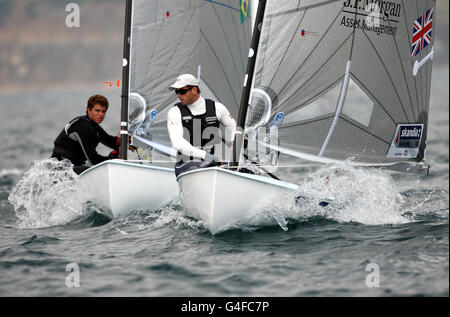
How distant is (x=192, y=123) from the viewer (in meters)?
5.31

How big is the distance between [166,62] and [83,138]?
4.91ft

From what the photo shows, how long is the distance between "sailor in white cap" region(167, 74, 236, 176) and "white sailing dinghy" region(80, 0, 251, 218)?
946 mm

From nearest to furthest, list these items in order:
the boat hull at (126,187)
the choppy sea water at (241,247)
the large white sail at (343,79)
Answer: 1. the choppy sea water at (241,247)
2. the large white sail at (343,79)
3. the boat hull at (126,187)

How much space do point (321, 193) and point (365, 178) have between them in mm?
488

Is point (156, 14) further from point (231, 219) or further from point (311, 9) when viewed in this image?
point (231, 219)

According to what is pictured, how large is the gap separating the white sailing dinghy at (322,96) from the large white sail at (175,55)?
1.98m

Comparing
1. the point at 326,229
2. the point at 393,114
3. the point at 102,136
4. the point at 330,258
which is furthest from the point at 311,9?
the point at 102,136

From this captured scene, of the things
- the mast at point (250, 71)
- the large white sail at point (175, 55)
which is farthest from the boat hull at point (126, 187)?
the mast at point (250, 71)

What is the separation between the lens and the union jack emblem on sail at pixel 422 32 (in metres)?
6.06

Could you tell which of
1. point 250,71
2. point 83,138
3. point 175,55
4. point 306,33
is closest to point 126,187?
point 83,138

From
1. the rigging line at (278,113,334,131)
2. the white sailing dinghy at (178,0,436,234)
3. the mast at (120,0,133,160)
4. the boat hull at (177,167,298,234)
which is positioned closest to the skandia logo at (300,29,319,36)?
the white sailing dinghy at (178,0,436,234)

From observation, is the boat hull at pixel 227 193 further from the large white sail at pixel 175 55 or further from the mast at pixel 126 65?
the large white sail at pixel 175 55

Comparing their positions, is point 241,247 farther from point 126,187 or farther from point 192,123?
point 126,187

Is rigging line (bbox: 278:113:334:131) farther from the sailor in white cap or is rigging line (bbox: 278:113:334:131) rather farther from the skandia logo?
the skandia logo
